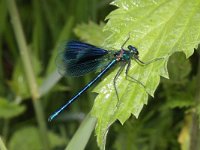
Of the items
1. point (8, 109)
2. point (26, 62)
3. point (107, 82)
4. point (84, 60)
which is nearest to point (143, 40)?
point (107, 82)

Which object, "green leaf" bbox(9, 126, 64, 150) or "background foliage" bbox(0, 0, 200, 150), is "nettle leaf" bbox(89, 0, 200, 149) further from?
"green leaf" bbox(9, 126, 64, 150)

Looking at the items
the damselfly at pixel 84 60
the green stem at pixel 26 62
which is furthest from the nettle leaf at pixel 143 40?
the green stem at pixel 26 62

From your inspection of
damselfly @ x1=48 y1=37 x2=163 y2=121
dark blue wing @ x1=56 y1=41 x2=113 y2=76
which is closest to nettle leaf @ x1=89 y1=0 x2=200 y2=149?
damselfly @ x1=48 y1=37 x2=163 y2=121

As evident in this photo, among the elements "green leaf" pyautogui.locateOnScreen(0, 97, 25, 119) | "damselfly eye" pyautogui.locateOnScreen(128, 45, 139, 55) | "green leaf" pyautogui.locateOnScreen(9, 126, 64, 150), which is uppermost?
"damselfly eye" pyautogui.locateOnScreen(128, 45, 139, 55)

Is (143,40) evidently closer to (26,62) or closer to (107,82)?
(107,82)

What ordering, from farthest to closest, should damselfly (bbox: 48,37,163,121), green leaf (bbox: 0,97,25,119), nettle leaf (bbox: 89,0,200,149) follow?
green leaf (bbox: 0,97,25,119)
damselfly (bbox: 48,37,163,121)
nettle leaf (bbox: 89,0,200,149)

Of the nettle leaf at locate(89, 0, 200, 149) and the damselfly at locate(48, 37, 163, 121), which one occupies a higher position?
the nettle leaf at locate(89, 0, 200, 149)

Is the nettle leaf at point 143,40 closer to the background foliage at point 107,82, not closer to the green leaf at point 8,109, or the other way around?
the background foliage at point 107,82

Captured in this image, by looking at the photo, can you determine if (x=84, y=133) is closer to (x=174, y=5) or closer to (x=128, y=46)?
(x=128, y=46)
